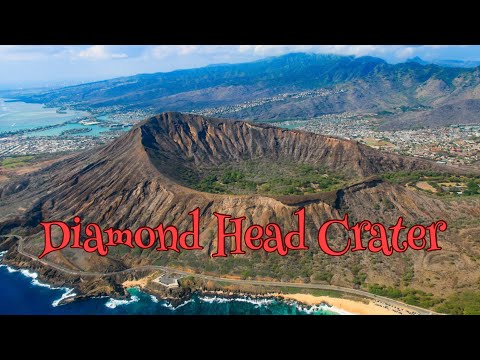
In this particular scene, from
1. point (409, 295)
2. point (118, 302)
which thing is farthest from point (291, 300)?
point (118, 302)

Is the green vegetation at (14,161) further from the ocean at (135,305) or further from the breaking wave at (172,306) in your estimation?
the breaking wave at (172,306)

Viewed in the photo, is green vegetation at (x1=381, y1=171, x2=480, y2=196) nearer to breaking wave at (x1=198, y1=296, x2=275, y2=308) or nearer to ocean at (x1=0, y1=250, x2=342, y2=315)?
ocean at (x1=0, y1=250, x2=342, y2=315)

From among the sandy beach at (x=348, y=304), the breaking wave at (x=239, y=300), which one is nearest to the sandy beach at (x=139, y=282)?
the breaking wave at (x=239, y=300)

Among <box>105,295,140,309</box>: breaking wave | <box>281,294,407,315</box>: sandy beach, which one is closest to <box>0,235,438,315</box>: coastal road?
<box>281,294,407,315</box>: sandy beach

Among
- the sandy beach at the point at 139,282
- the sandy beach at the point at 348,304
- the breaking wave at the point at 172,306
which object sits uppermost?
the sandy beach at the point at 139,282

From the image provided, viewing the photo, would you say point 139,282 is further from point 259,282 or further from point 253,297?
point 259,282
